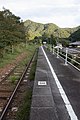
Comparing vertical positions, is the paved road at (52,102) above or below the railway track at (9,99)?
above

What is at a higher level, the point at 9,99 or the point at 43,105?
the point at 43,105

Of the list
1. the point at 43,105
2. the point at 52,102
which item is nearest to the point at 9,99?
the point at 52,102

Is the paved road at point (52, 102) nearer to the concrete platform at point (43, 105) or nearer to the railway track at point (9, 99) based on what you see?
the concrete platform at point (43, 105)

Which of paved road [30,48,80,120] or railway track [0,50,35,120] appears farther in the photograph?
railway track [0,50,35,120]

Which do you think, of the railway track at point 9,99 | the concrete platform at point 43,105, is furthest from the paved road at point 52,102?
the railway track at point 9,99

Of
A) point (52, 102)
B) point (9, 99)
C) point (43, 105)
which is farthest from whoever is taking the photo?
point (9, 99)

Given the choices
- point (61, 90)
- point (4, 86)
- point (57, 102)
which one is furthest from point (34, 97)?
point (4, 86)

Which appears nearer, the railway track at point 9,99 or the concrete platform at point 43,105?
the concrete platform at point 43,105

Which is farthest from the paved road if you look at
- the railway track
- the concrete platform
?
the railway track

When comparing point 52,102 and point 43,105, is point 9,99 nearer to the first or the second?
point 52,102

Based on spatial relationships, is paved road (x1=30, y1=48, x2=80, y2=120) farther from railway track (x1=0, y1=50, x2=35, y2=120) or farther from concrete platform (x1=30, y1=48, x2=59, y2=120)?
railway track (x1=0, y1=50, x2=35, y2=120)

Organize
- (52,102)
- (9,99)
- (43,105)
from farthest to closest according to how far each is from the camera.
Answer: (9,99) → (52,102) → (43,105)

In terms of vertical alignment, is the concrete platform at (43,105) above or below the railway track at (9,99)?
above

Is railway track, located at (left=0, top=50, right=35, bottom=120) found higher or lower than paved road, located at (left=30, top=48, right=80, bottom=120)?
lower
